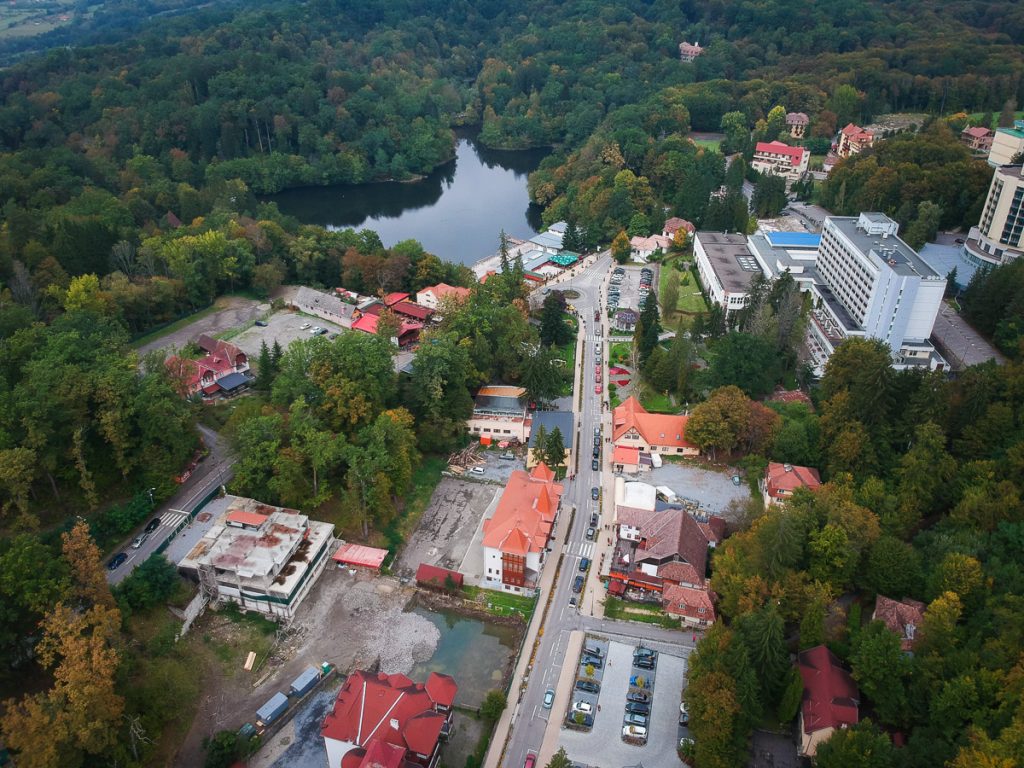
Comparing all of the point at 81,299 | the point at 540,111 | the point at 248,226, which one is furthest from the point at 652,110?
the point at 81,299

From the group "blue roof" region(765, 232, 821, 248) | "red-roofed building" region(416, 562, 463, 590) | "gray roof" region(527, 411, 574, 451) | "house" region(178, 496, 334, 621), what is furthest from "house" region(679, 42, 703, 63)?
"house" region(178, 496, 334, 621)

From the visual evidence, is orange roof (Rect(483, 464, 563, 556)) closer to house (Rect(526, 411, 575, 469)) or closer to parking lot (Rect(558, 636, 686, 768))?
house (Rect(526, 411, 575, 469))

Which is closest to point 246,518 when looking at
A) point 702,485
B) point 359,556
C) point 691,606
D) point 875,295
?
point 359,556

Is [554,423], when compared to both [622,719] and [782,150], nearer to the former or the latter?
[622,719]

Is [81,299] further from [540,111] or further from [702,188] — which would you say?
[540,111]

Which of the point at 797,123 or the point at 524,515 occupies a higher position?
the point at 797,123
